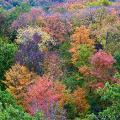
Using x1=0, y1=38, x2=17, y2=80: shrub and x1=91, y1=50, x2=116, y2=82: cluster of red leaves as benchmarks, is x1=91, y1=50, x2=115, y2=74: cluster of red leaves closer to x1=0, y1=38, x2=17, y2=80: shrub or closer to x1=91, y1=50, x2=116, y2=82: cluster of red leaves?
x1=91, y1=50, x2=116, y2=82: cluster of red leaves

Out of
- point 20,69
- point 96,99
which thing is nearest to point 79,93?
point 96,99

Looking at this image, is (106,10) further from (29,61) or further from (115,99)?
(115,99)

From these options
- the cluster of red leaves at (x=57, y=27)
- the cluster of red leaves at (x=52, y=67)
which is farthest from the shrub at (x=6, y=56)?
the cluster of red leaves at (x=57, y=27)

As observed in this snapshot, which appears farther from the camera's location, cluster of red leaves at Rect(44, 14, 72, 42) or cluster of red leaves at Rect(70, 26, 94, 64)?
cluster of red leaves at Rect(44, 14, 72, 42)

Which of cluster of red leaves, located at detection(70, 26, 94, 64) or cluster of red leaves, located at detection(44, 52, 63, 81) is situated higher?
cluster of red leaves, located at detection(70, 26, 94, 64)

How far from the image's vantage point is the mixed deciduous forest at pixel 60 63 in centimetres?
4966

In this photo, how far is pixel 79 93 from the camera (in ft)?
180

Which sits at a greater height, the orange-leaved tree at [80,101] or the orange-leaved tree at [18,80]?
the orange-leaved tree at [18,80]

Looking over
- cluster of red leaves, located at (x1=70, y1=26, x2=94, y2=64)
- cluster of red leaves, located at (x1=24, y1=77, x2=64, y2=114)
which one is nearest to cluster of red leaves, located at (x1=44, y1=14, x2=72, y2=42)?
cluster of red leaves, located at (x1=70, y1=26, x2=94, y2=64)

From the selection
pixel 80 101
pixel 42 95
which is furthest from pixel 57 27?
pixel 42 95

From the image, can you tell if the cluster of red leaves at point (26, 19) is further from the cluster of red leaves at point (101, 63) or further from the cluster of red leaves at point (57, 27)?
the cluster of red leaves at point (101, 63)

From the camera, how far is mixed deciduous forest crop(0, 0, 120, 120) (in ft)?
163

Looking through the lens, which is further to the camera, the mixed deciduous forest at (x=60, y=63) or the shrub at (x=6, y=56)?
the shrub at (x=6, y=56)

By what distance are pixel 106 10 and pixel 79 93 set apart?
2850 centimetres
